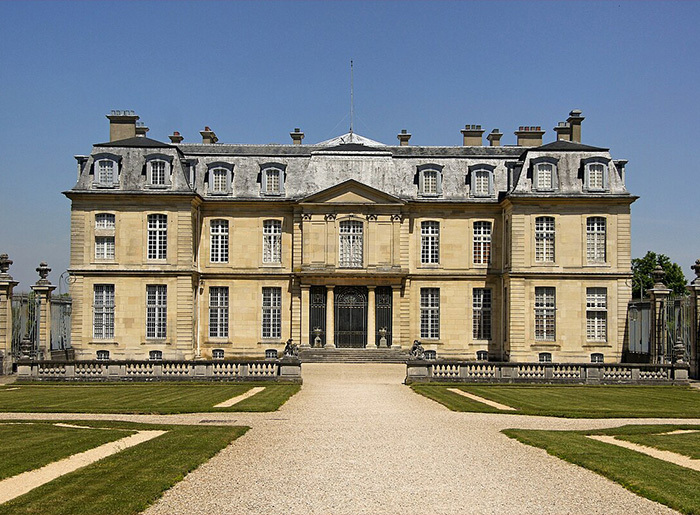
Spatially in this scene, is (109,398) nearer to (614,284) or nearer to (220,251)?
(220,251)

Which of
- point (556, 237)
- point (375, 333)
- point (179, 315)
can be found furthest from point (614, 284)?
point (179, 315)

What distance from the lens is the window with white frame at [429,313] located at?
40781 mm

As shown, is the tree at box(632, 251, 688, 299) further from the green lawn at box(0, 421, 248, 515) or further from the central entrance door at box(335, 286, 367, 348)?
the green lawn at box(0, 421, 248, 515)

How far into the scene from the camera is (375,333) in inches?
1572

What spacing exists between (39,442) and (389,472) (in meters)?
5.40

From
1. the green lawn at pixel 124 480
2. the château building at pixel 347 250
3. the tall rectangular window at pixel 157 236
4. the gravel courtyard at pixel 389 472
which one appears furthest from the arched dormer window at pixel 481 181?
the green lawn at pixel 124 480

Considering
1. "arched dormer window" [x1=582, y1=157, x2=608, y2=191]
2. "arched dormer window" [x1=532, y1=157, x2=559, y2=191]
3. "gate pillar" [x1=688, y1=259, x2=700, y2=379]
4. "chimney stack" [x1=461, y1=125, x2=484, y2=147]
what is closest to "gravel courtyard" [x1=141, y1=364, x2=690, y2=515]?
"gate pillar" [x1=688, y1=259, x2=700, y2=379]

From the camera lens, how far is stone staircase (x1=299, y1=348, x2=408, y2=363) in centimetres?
3788

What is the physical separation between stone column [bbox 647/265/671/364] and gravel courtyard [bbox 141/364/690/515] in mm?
15054

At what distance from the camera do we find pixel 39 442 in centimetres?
1320

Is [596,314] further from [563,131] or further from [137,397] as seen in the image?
[137,397]

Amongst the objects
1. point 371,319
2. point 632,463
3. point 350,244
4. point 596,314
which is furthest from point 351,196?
point 632,463

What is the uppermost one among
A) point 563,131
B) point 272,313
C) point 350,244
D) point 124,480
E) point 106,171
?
point 563,131

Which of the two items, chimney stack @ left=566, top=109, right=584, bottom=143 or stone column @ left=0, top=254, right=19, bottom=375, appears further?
chimney stack @ left=566, top=109, right=584, bottom=143
